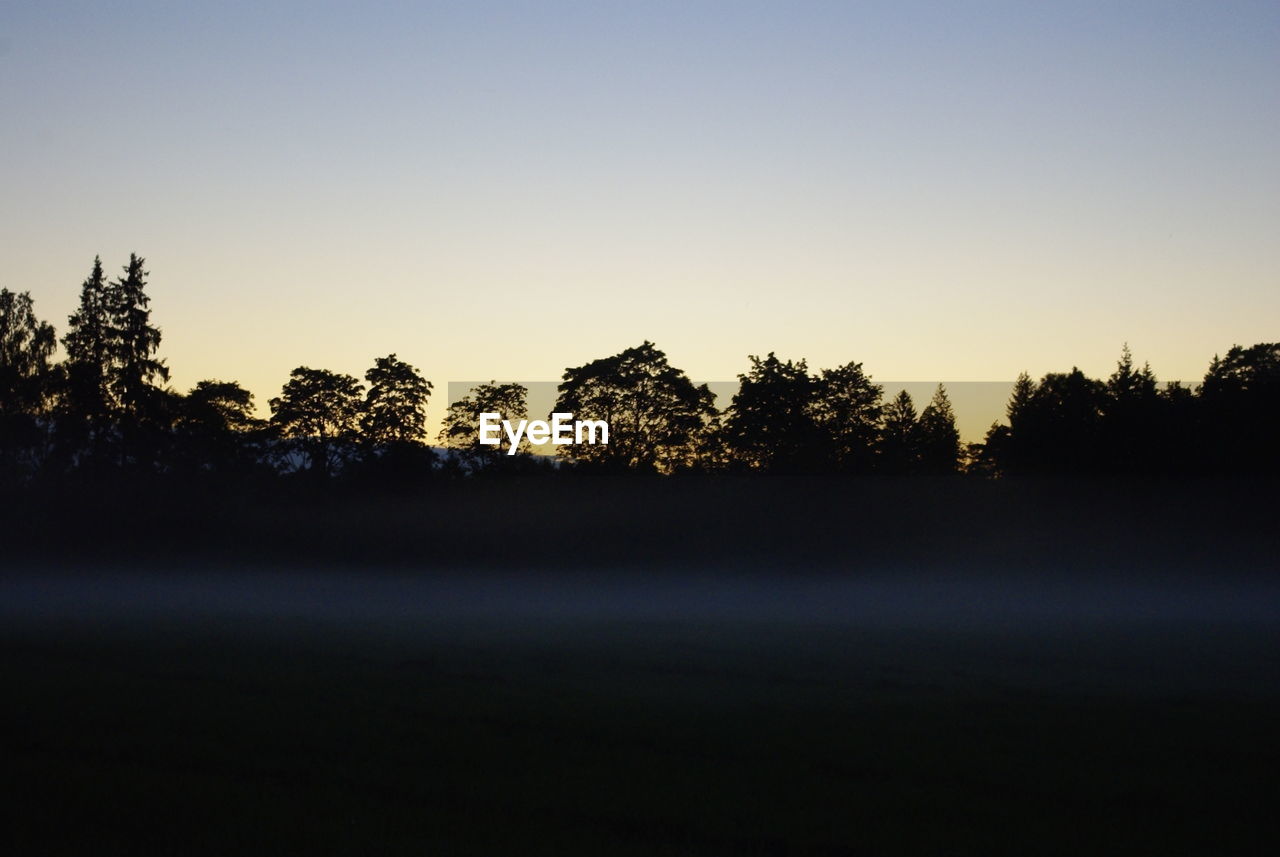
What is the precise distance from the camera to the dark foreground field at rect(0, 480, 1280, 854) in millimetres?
9586

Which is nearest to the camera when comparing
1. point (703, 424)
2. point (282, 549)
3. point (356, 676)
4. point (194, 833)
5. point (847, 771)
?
point (194, 833)

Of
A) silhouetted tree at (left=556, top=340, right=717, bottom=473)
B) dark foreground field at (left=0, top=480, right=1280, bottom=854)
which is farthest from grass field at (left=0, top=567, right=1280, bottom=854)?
silhouetted tree at (left=556, top=340, right=717, bottom=473)

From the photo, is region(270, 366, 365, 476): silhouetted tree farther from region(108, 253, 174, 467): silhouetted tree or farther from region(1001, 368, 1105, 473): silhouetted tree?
region(1001, 368, 1105, 473): silhouetted tree

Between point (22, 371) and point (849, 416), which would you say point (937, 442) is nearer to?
point (849, 416)

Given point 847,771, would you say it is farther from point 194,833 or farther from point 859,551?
point 859,551

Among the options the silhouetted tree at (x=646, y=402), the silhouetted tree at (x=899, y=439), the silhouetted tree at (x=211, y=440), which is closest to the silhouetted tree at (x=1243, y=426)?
the silhouetted tree at (x=899, y=439)

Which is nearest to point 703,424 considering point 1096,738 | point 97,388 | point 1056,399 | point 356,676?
point 1056,399

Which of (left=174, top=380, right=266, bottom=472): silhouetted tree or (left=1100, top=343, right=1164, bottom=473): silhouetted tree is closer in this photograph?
(left=1100, top=343, right=1164, bottom=473): silhouetted tree

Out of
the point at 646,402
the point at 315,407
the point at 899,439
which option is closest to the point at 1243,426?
the point at 899,439

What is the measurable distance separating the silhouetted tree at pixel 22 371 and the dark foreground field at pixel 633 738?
47610 millimetres

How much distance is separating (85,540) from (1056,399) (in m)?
58.0

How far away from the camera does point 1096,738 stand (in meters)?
13.7

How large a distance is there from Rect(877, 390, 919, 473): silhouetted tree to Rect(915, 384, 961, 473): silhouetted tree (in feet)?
2.60

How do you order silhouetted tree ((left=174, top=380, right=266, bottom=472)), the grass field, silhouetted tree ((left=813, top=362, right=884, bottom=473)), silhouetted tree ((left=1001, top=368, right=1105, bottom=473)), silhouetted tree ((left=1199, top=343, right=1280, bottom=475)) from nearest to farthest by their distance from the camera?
the grass field
silhouetted tree ((left=1199, top=343, right=1280, bottom=475))
silhouetted tree ((left=1001, top=368, right=1105, bottom=473))
silhouetted tree ((left=813, top=362, right=884, bottom=473))
silhouetted tree ((left=174, top=380, right=266, bottom=472))
